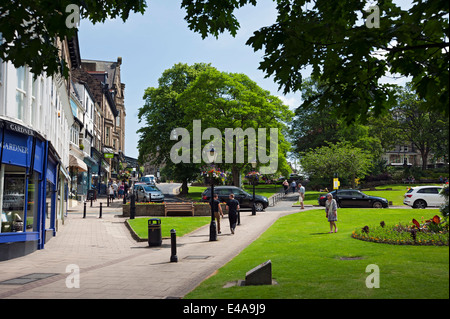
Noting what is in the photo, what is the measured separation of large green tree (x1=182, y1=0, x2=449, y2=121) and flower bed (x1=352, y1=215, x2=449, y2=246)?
6.76m

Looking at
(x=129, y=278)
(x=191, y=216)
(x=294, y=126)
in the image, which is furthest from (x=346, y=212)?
(x=294, y=126)

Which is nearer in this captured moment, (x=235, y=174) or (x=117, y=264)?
(x=117, y=264)

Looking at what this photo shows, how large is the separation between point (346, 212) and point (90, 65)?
5741 cm

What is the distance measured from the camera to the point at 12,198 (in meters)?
13.8

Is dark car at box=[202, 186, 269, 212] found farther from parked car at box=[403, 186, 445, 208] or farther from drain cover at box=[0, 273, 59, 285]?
drain cover at box=[0, 273, 59, 285]

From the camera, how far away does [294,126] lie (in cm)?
7594

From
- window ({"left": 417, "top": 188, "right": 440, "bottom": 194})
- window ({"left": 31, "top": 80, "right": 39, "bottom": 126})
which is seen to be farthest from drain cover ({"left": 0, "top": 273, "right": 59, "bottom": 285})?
window ({"left": 417, "top": 188, "right": 440, "bottom": 194})

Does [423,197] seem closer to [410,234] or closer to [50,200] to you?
[410,234]

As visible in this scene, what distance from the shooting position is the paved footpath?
8.63m

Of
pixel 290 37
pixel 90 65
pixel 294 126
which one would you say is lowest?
pixel 290 37

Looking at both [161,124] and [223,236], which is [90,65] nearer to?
[161,124]

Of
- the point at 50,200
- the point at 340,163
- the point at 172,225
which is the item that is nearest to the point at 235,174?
the point at 340,163

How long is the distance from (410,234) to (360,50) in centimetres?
971
